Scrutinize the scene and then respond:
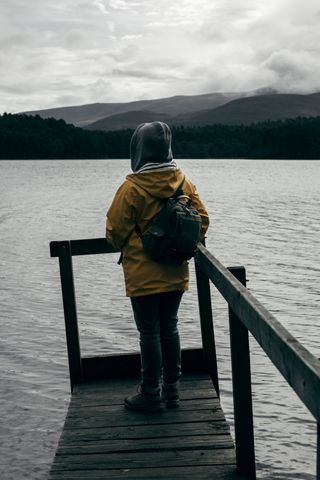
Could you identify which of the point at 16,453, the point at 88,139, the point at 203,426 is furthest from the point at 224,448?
the point at 88,139

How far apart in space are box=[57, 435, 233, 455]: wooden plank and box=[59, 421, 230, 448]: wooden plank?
1.9 inches

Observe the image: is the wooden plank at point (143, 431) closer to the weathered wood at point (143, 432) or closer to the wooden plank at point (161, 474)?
the weathered wood at point (143, 432)

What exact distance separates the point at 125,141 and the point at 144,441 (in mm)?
161298

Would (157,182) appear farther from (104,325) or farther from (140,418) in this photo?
(104,325)

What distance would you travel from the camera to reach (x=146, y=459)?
4.25 metres

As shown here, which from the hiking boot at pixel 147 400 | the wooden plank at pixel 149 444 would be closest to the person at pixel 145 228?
the hiking boot at pixel 147 400

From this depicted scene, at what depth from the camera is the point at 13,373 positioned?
28.2 ft

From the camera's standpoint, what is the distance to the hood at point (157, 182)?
4559 mm

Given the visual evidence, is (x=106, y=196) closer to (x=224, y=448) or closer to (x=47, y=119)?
(x=224, y=448)

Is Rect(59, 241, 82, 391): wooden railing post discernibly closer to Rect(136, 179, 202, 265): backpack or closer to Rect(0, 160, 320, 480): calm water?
Rect(0, 160, 320, 480): calm water

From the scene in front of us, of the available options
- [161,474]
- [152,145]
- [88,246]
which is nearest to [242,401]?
[161,474]

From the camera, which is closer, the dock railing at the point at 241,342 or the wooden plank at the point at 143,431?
the dock railing at the point at 241,342

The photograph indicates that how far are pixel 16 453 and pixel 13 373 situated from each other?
240 centimetres

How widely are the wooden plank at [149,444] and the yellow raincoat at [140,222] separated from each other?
925mm
